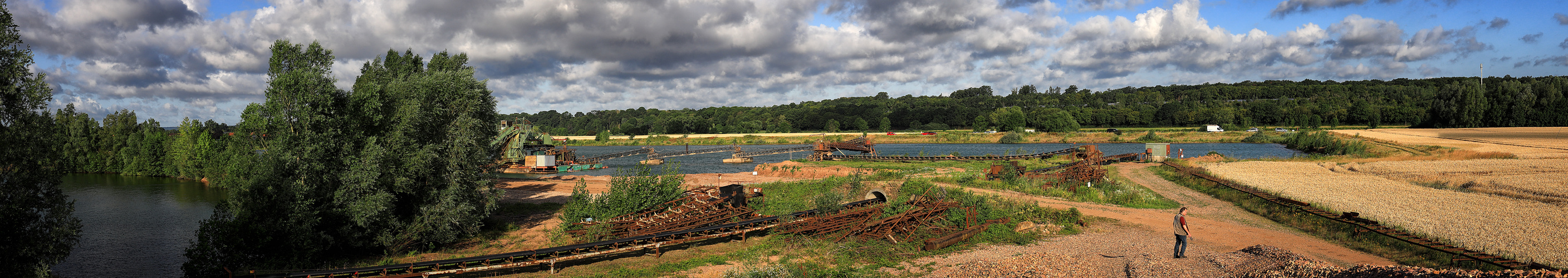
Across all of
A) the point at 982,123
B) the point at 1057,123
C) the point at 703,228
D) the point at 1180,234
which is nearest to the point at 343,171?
the point at 703,228

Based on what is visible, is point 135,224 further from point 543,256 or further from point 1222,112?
point 1222,112

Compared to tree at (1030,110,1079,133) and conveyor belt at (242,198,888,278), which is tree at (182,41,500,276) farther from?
tree at (1030,110,1079,133)

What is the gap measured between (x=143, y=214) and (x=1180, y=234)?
3827 centimetres

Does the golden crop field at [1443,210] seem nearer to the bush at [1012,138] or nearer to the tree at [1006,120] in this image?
the bush at [1012,138]

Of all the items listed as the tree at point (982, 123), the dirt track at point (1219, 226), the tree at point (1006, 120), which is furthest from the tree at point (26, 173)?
the tree at point (982, 123)

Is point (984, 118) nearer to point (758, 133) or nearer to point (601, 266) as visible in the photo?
point (758, 133)

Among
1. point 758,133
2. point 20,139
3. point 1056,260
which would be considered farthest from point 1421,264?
point 758,133

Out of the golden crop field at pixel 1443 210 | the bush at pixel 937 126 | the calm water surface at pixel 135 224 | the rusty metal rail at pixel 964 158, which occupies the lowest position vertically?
the calm water surface at pixel 135 224

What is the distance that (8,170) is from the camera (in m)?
11.2

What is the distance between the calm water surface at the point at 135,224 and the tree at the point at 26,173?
15.8ft

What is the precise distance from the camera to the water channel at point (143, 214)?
17.3 m

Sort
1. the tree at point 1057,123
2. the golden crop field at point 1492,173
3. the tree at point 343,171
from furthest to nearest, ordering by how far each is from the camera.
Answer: the tree at point 1057,123
the golden crop field at point 1492,173
the tree at point 343,171

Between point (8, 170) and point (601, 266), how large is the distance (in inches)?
405

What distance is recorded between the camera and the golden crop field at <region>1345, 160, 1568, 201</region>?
23.8 meters
